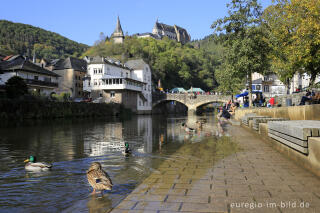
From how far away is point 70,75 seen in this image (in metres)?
74.8

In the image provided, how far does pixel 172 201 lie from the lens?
15.1 ft

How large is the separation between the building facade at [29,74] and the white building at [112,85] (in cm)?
1196

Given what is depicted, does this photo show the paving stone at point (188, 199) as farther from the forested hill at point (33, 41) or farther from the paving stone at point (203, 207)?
the forested hill at point (33, 41)

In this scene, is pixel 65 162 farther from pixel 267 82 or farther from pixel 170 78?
pixel 170 78

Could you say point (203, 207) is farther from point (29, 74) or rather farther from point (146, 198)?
point (29, 74)

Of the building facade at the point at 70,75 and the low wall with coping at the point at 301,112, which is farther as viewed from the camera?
the building facade at the point at 70,75

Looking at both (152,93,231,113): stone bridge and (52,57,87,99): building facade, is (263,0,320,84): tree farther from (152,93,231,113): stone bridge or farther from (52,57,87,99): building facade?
(52,57,87,99): building facade

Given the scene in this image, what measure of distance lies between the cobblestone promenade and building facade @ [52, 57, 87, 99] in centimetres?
6972

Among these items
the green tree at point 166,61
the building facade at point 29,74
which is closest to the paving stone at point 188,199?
the building facade at point 29,74

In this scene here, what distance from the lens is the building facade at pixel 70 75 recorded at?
245ft

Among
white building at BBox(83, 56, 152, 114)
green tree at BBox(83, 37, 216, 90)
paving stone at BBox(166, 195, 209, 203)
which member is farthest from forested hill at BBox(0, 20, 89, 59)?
paving stone at BBox(166, 195, 209, 203)

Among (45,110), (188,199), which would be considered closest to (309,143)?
(188,199)

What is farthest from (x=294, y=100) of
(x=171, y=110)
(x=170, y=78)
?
(x=170, y=78)

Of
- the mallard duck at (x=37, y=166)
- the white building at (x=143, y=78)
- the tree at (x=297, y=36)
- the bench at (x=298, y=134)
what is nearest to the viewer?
the bench at (x=298, y=134)
